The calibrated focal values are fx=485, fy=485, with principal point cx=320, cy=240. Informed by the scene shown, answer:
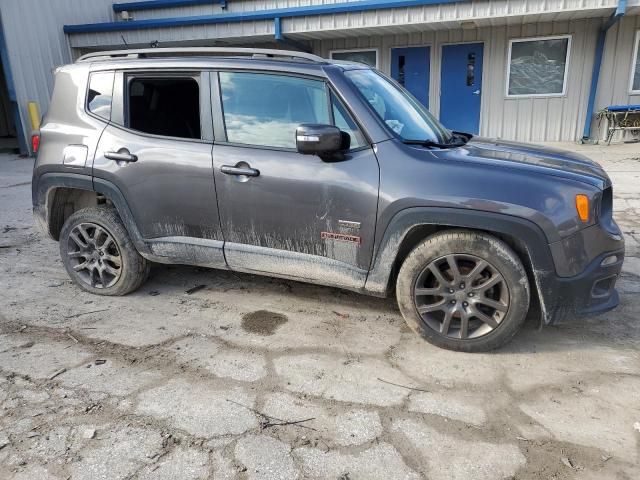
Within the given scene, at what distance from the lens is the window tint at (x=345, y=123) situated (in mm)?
3223

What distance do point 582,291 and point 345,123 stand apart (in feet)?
5.98

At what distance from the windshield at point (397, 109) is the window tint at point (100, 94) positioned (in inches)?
75.6

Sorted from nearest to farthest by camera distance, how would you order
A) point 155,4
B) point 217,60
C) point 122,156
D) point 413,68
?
point 217,60
point 122,156
point 413,68
point 155,4

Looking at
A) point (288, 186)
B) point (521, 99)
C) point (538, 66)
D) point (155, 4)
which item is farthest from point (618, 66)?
point (155, 4)

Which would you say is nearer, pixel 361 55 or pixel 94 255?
pixel 94 255

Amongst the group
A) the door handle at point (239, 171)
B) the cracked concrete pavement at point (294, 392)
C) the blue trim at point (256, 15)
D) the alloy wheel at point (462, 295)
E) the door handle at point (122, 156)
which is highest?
the blue trim at point (256, 15)

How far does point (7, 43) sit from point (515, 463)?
47.3 ft

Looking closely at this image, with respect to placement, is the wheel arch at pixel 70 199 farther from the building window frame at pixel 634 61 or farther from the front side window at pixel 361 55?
the building window frame at pixel 634 61

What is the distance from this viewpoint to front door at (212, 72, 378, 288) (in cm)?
321

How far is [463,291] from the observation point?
3.11m

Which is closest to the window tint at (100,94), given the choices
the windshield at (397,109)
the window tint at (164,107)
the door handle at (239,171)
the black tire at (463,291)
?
the window tint at (164,107)

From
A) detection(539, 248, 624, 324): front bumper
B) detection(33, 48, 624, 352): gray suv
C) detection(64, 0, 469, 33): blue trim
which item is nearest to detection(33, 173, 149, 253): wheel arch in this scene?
detection(33, 48, 624, 352): gray suv

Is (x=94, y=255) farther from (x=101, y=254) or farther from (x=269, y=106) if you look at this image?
(x=269, y=106)

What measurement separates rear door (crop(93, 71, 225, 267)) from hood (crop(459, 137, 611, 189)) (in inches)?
74.9
